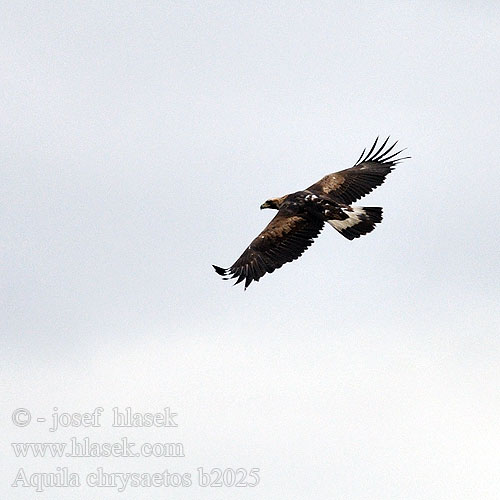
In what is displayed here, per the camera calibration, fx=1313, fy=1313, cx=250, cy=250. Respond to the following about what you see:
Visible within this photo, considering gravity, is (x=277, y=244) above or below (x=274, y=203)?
below

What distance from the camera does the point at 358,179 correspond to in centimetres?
3231

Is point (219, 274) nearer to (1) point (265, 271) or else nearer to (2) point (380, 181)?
(1) point (265, 271)

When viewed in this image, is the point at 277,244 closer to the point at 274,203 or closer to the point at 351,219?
the point at 351,219

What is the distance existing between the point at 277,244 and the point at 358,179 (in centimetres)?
342

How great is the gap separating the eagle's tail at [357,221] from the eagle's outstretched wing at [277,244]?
0.75 metres

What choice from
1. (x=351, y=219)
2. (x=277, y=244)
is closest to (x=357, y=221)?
(x=351, y=219)

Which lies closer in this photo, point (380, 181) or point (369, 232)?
point (369, 232)

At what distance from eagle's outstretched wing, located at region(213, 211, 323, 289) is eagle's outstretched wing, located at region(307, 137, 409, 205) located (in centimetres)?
129

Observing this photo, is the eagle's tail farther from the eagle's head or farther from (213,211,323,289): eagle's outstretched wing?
the eagle's head

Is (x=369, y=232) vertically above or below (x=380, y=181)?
below

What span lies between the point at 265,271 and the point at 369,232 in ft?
8.22

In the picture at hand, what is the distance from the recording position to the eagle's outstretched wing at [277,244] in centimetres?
2956

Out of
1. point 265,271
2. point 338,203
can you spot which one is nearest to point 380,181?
point 338,203

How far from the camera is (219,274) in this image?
1137 inches
